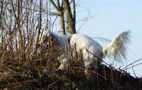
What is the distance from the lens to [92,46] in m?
5.92

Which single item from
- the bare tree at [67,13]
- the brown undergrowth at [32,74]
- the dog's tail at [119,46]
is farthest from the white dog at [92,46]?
the bare tree at [67,13]

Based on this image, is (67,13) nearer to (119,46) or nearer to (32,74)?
(119,46)

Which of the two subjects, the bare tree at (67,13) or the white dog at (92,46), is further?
the bare tree at (67,13)

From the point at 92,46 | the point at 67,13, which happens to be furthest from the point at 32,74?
the point at 67,13

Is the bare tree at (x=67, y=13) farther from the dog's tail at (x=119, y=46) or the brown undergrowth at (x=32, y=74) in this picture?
the brown undergrowth at (x=32, y=74)

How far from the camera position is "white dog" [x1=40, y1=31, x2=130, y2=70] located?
208 inches

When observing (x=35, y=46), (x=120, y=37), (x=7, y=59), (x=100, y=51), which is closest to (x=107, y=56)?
(x=100, y=51)

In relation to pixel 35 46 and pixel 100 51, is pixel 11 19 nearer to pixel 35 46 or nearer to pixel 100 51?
pixel 35 46

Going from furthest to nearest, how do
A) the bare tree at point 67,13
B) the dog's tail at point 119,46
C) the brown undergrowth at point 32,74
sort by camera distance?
the bare tree at point 67,13 < the dog's tail at point 119,46 < the brown undergrowth at point 32,74

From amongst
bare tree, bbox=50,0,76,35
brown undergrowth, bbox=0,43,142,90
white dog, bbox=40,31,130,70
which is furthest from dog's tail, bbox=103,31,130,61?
bare tree, bbox=50,0,76,35

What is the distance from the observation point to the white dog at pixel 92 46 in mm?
5285

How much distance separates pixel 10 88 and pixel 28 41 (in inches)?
30.1

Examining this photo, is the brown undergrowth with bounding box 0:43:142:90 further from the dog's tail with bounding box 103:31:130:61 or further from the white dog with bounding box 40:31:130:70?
the dog's tail with bounding box 103:31:130:61

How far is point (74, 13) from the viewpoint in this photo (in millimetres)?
9297
